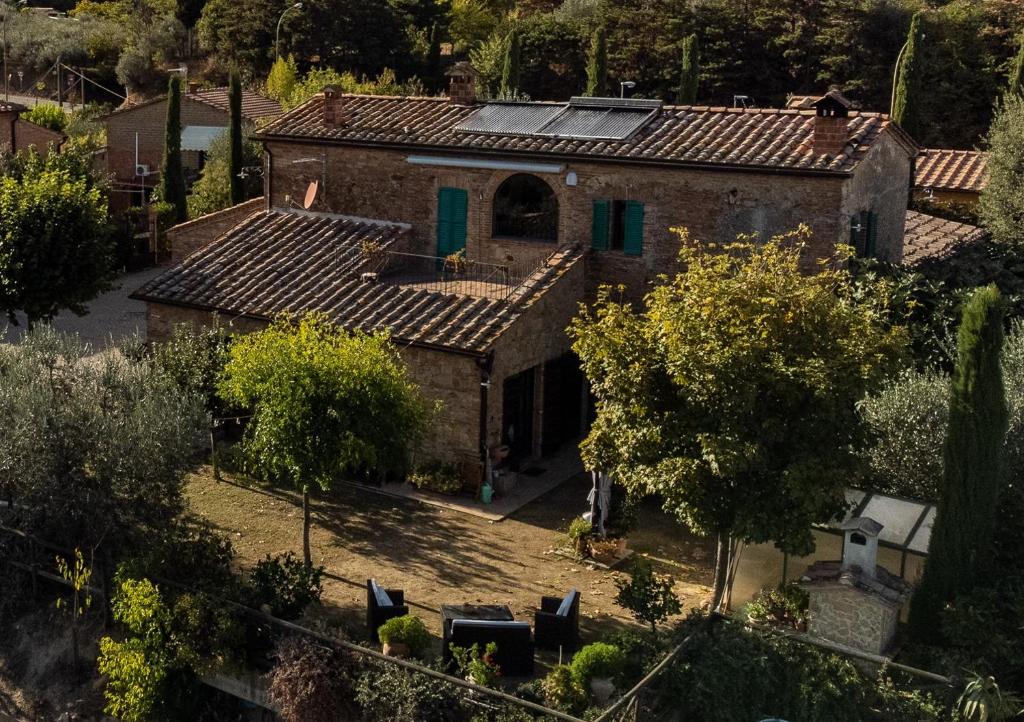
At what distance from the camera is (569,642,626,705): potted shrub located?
12742 millimetres

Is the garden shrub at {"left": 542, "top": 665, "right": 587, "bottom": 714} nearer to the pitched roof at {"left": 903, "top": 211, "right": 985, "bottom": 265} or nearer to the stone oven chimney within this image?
the stone oven chimney

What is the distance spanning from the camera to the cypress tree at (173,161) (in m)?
36.3

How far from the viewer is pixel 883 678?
12695mm

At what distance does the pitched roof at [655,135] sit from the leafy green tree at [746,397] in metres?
6.73

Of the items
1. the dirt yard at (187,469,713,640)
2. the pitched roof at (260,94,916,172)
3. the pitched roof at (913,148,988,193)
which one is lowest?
the dirt yard at (187,469,713,640)

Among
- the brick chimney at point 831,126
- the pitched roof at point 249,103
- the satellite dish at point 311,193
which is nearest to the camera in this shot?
the brick chimney at point 831,126

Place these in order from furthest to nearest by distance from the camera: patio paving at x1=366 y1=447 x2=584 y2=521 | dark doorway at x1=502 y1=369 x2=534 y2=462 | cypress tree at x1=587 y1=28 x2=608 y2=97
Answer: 1. cypress tree at x1=587 y1=28 x2=608 y2=97
2. dark doorway at x1=502 y1=369 x2=534 y2=462
3. patio paving at x1=366 y1=447 x2=584 y2=521

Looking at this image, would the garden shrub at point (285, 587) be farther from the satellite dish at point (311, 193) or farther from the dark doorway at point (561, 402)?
the satellite dish at point (311, 193)

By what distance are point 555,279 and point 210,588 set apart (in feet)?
28.7

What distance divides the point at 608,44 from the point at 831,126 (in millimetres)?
35894

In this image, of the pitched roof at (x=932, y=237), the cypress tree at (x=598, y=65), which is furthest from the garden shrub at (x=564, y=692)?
the cypress tree at (x=598, y=65)

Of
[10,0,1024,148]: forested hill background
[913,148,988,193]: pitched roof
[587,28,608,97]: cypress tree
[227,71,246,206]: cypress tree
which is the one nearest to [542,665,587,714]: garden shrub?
[913,148,988,193]: pitched roof

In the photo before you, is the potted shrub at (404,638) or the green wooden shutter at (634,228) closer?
the potted shrub at (404,638)

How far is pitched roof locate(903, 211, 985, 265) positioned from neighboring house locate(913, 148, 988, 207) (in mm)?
3766
